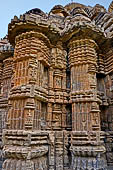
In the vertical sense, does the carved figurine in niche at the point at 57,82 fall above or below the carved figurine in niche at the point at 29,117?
above

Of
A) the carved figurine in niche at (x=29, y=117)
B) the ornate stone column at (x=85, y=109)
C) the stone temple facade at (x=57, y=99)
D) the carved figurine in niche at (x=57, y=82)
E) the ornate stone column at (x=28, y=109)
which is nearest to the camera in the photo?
the ornate stone column at (x=28, y=109)

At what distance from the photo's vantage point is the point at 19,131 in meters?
5.85

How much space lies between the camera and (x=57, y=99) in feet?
24.6

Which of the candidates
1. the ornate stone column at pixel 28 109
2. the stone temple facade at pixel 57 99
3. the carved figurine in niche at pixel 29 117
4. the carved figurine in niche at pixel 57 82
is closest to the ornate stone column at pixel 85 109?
the stone temple facade at pixel 57 99

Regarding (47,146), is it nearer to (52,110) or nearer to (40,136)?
(40,136)

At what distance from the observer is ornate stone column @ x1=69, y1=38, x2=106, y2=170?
6.23m

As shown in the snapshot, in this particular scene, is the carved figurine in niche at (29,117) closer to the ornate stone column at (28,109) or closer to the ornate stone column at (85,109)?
the ornate stone column at (28,109)

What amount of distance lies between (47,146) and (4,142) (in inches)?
75.7

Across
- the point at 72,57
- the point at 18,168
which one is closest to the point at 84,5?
the point at 72,57

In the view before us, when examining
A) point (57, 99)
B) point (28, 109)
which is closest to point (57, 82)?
point (57, 99)

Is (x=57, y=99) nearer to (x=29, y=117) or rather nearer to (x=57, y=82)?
(x=57, y=82)

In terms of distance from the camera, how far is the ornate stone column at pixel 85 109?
6227 mm

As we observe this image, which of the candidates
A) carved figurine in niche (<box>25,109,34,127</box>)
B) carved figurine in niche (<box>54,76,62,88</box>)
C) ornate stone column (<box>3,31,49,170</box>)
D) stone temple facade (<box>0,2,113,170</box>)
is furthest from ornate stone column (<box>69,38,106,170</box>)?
carved figurine in niche (<box>25,109,34,127</box>)

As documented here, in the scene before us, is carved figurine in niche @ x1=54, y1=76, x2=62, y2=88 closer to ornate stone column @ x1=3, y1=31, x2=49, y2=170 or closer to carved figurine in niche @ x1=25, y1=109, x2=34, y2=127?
ornate stone column @ x1=3, y1=31, x2=49, y2=170
